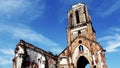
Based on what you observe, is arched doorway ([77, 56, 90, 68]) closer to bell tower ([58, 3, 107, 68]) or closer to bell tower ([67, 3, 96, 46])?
bell tower ([58, 3, 107, 68])

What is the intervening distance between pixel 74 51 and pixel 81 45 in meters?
1.37

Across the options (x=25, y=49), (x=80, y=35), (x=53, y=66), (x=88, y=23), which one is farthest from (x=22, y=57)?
(x=88, y=23)

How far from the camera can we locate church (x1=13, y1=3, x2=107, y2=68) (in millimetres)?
20438

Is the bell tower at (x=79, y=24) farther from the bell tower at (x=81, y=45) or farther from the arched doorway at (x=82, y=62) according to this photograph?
the arched doorway at (x=82, y=62)

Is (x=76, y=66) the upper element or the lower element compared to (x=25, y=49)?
lower

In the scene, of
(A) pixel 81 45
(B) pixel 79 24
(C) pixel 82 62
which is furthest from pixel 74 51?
(B) pixel 79 24

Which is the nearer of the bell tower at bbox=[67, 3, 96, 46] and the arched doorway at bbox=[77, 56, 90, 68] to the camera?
the arched doorway at bbox=[77, 56, 90, 68]

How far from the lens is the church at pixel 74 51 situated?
20.4 m

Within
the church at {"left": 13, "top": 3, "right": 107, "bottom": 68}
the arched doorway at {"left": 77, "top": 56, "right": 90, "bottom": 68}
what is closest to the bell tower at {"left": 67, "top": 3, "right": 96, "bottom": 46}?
the church at {"left": 13, "top": 3, "right": 107, "bottom": 68}

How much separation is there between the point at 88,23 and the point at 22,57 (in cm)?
1192

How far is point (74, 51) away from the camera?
2489 cm

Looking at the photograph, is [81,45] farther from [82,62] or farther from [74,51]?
[82,62]

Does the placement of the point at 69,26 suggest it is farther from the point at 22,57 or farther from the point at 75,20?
the point at 22,57

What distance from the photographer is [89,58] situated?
2339 cm
